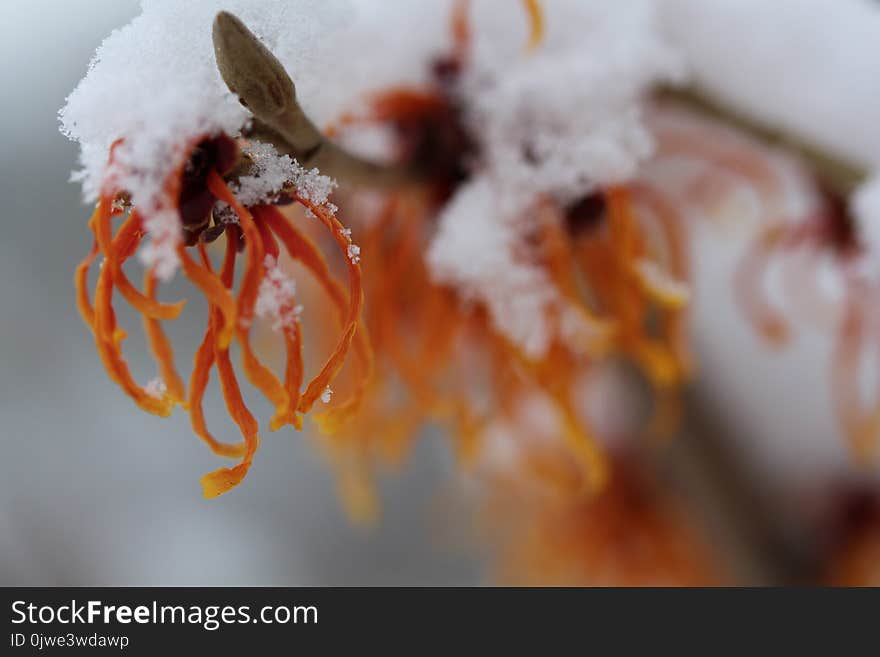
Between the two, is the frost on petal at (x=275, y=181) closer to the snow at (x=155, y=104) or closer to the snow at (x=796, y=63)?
the snow at (x=155, y=104)

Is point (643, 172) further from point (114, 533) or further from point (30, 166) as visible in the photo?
point (114, 533)

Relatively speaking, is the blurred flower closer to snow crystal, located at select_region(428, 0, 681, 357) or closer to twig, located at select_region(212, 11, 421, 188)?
twig, located at select_region(212, 11, 421, 188)

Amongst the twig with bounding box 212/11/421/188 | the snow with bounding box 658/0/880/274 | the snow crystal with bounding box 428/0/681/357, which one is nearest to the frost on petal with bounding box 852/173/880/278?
the snow with bounding box 658/0/880/274

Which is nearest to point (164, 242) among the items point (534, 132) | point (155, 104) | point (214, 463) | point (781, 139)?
point (155, 104)

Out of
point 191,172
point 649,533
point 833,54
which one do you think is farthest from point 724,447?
point 191,172

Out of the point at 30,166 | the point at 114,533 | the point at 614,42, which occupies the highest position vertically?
the point at 30,166

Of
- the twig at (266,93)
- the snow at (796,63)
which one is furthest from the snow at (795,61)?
the twig at (266,93)
